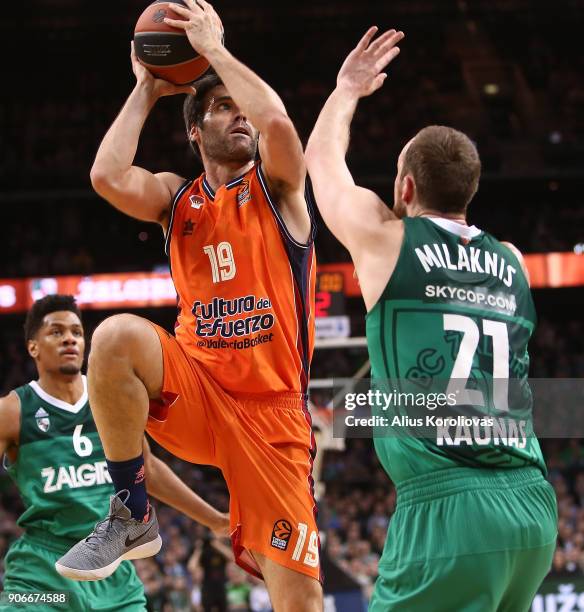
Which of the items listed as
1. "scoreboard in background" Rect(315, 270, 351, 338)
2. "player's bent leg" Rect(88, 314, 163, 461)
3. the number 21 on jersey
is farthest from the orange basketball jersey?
"scoreboard in background" Rect(315, 270, 351, 338)

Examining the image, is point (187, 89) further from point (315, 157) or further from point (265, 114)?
point (315, 157)

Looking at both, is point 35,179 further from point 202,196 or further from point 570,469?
point 202,196

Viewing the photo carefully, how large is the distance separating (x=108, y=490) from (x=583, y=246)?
1607cm

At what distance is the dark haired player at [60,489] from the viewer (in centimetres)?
519

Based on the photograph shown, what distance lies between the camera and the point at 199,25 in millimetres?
4297

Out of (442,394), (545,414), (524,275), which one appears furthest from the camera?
(545,414)

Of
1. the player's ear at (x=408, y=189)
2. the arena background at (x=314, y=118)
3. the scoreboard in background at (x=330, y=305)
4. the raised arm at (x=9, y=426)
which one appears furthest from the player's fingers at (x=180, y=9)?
the arena background at (x=314, y=118)

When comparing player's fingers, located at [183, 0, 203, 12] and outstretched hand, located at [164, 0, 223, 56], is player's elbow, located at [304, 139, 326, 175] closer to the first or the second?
outstretched hand, located at [164, 0, 223, 56]

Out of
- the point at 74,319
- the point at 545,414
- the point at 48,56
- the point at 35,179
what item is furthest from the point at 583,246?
the point at 74,319

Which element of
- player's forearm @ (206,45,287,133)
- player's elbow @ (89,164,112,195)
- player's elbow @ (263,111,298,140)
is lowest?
player's elbow @ (89,164,112,195)

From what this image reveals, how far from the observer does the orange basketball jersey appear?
427cm

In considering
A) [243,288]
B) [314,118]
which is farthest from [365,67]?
[314,118]

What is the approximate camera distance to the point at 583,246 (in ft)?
65.0

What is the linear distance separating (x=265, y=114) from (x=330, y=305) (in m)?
6.20
